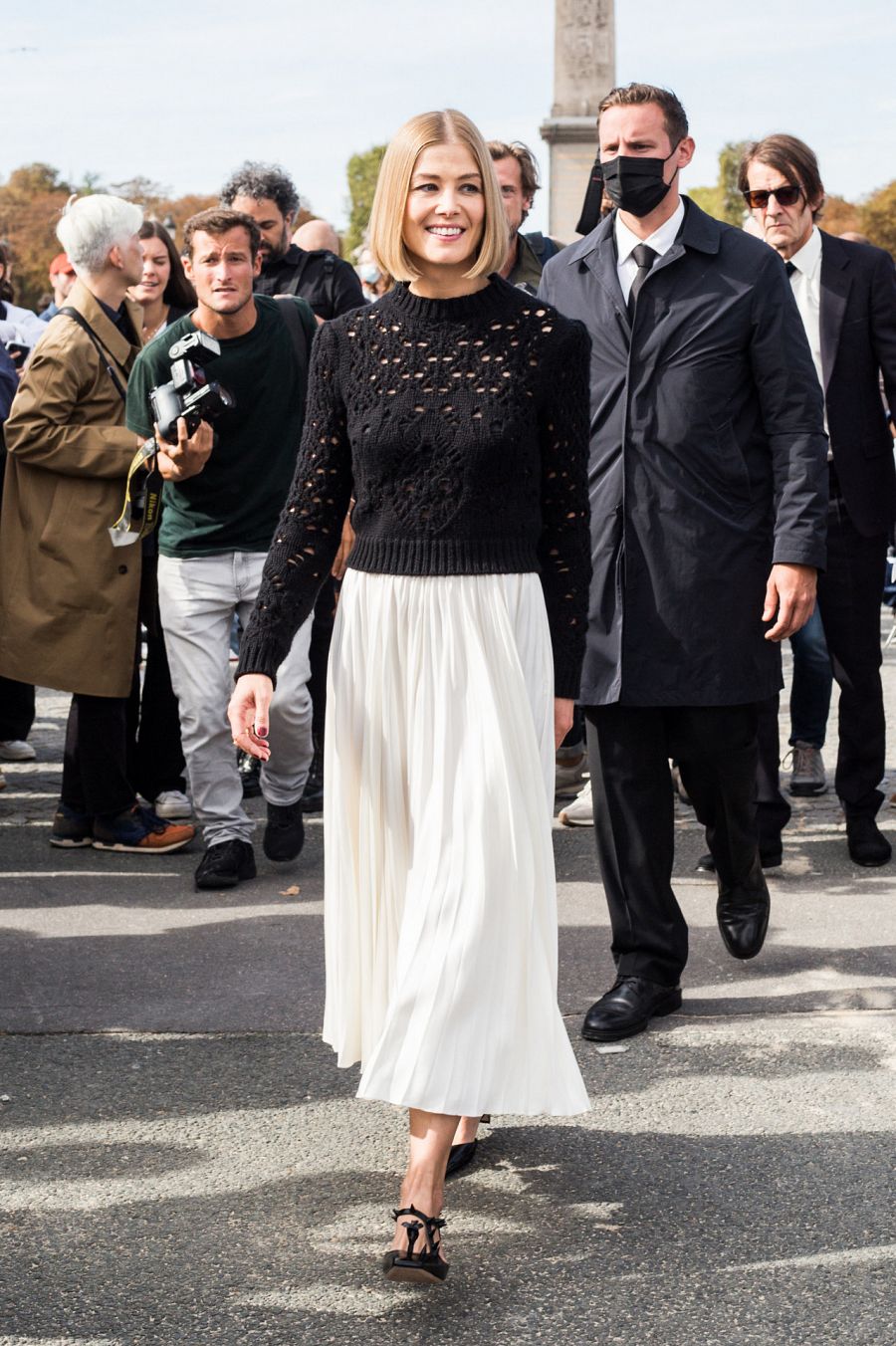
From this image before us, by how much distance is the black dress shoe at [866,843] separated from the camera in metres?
6.44

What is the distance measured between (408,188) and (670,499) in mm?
1481

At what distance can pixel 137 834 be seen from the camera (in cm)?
688

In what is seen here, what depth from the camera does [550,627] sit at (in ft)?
12.1

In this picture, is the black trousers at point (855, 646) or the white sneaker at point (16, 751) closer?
the black trousers at point (855, 646)

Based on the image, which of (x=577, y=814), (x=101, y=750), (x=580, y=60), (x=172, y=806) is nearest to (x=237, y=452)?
(x=101, y=750)

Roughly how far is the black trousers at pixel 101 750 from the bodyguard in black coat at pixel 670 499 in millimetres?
2482

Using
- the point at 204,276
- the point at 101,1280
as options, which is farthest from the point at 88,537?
the point at 101,1280

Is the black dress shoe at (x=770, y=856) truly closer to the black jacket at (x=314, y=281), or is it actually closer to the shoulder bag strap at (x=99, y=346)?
the shoulder bag strap at (x=99, y=346)

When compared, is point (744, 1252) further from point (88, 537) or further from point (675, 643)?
point (88, 537)

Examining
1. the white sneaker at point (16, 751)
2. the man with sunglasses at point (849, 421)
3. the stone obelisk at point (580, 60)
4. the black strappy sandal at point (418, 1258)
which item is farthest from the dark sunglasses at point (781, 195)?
the stone obelisk at point (580, 60)

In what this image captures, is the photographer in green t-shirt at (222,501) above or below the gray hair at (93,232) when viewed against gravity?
below

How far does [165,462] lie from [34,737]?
352 cm

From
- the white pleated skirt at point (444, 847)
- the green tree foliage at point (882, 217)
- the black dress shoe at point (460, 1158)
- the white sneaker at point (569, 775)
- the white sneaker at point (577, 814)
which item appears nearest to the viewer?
the white pleated skirt at point (444, 847)

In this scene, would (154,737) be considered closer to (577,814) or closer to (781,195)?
(577,814)
